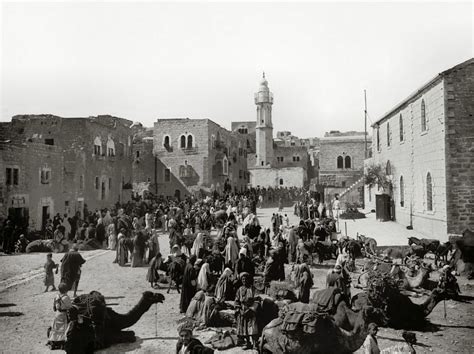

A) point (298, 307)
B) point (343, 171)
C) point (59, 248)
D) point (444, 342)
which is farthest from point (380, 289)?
point (343, 171)

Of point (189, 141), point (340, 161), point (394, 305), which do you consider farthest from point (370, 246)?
point (340, 161)

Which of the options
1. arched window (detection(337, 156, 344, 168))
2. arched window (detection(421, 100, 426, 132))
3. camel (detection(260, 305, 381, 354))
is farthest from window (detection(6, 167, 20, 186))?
arched window (detection(337, 156, 344, 168))

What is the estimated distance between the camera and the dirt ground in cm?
802

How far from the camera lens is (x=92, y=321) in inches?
303

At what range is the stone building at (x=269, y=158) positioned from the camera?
176ft

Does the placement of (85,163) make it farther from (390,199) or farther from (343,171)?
(343,171)

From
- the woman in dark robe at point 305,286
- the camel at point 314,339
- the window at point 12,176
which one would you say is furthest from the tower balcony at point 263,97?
the camel at point 314,339

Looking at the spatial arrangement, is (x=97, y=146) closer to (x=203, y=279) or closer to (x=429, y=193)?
(x=203, y=279)

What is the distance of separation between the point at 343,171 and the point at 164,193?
67.3 feet

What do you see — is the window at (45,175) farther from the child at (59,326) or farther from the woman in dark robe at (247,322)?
the woman in dark robe at (247,322)

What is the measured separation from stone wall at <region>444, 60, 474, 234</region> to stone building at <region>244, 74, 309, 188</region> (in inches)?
1434

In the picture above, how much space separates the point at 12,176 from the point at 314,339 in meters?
17.5

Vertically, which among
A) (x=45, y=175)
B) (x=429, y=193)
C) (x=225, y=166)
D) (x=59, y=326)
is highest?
(x=225, y=166)

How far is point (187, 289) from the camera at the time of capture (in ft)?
33.1
